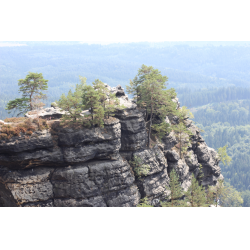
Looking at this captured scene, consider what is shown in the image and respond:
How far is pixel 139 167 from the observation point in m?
36.9

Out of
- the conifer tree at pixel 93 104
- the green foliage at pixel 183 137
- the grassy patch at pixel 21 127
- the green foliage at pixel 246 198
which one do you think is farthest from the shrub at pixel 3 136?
the green foliage at pixel 246 198

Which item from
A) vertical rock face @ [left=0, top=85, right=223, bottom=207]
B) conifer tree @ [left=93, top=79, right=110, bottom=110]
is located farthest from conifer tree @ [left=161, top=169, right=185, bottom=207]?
conifer tree @ [left=93, top=79, right=110, bottom=110]

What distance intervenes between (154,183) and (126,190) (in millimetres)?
5235

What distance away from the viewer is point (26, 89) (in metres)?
34.7

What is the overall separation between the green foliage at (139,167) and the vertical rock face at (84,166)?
0.47 meters

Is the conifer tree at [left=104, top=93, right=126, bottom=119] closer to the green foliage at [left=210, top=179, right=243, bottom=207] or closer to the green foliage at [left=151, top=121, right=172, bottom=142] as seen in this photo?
the green foliage at [left=151, top=121, right=172, bottom=142]

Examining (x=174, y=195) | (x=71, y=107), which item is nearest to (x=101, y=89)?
(x=71, y=107)

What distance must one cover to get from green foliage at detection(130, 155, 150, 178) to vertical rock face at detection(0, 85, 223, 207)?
1.53ft

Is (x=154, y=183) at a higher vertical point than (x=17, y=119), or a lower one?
lower

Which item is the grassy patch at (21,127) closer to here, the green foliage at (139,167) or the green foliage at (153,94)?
the green foliage at (139,167)

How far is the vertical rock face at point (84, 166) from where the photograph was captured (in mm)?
29703
